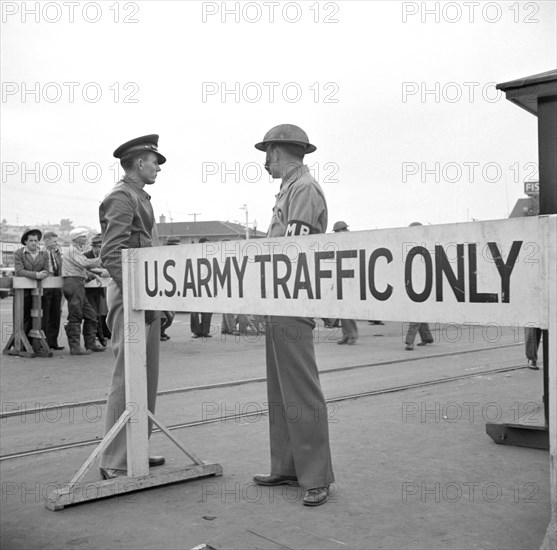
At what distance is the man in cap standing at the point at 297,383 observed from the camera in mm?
4137

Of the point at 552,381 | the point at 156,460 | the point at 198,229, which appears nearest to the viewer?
the point at 552,381

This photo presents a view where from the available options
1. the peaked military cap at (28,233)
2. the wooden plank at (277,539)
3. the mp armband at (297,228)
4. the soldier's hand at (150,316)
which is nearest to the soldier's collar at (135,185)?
the soldier's hand at (150,316)

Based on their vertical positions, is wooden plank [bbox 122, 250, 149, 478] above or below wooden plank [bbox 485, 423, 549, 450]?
above

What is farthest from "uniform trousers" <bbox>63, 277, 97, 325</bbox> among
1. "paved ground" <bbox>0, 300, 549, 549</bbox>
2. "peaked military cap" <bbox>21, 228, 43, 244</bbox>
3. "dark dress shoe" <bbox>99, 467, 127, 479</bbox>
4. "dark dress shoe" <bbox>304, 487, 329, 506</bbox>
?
"dark dress shoe" <bbox>304, 487, 329, 506</bbox>

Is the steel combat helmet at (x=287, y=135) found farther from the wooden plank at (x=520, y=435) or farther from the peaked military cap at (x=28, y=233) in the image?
the peaked military cap at (x=28, y=233)

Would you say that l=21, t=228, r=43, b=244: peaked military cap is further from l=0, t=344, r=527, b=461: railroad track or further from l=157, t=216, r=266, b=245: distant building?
l=157, t=216, r=266, b=245: distant building

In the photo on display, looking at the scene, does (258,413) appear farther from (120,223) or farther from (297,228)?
(297,228)

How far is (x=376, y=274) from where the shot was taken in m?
3.20

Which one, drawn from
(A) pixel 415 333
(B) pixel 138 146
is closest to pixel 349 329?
(A) pixel 415 333

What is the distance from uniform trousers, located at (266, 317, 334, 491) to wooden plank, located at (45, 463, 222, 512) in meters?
0.68

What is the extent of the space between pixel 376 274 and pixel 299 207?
1163mm

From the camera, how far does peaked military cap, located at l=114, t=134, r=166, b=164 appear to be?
4914mm

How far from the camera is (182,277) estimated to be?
4219 mm

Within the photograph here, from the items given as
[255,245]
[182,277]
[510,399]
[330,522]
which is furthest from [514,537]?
[510,399]
